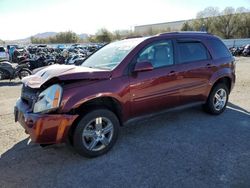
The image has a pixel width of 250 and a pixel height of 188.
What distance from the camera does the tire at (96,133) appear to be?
3.66 metres

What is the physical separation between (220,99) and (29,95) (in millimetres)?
3963

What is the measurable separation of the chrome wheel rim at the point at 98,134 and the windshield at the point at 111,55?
856 millimetres

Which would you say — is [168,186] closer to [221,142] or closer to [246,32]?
[221,142]

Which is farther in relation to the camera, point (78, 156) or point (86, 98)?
point (78, 156)

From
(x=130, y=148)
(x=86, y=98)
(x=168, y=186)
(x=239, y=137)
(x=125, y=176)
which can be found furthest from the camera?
(x=239, y=137)

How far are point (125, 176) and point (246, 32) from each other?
6022 cm

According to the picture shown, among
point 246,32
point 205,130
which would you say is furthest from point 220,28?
point 205,130

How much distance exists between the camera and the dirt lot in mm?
3244

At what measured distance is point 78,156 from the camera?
3.92 meters

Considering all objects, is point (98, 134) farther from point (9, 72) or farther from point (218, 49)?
point (9, 72)

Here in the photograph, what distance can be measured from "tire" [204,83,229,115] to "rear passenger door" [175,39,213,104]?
261 mm

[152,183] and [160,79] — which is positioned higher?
[160,79]

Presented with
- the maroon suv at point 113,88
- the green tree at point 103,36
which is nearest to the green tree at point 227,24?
the green tree at point 103,36

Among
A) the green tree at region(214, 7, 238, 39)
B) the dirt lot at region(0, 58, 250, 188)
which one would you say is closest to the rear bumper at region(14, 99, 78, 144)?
the dirt lot at region(0, 58, 250, 188)
